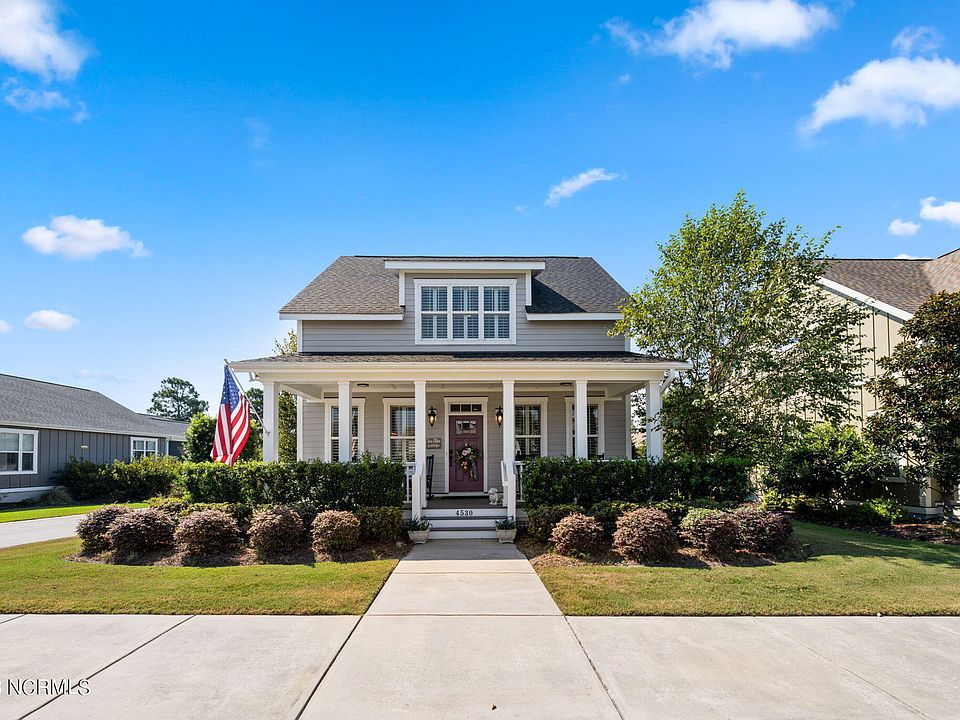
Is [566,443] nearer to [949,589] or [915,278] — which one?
[949,589]

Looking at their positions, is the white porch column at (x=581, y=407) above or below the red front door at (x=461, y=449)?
above

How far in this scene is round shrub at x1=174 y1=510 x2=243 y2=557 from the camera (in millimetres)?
9914

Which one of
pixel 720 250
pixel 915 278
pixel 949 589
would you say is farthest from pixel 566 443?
pixel 915 278

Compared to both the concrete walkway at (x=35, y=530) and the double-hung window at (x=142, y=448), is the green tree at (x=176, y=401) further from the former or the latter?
the concrete walkway at (x=35, y=530)

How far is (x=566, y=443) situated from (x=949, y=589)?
919 cm

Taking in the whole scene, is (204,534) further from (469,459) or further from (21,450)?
(21,450)

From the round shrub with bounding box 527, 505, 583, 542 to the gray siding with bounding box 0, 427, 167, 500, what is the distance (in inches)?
831

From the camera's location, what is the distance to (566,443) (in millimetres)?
16406

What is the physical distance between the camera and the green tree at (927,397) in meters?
12.6

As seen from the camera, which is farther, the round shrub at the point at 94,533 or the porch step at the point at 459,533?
the porch step at the point at 459,533

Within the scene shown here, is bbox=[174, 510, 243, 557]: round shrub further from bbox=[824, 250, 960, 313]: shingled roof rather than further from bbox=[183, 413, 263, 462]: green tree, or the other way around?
bbox=[183, 413, 263, 462]: green tree

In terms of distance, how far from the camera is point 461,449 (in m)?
16.2

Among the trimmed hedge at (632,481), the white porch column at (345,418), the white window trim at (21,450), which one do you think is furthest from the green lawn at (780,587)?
the white window trim at (21,450)

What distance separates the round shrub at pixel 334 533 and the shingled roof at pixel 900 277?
13.1 m
